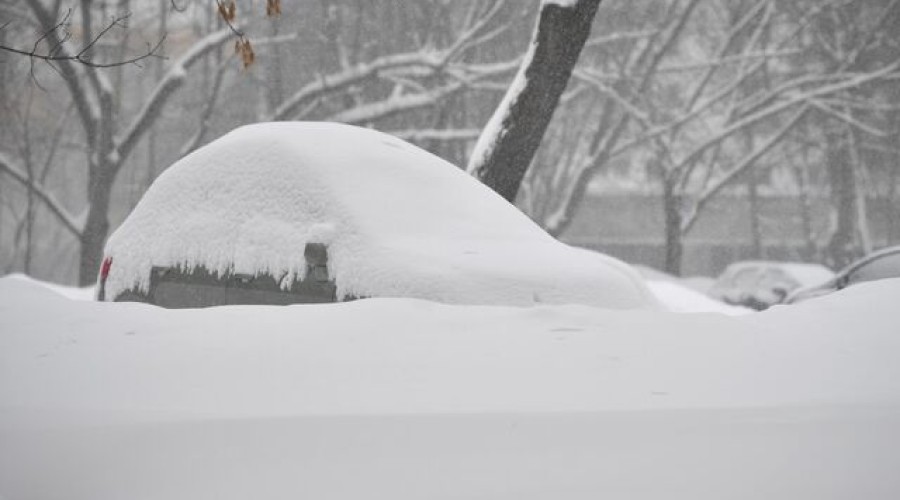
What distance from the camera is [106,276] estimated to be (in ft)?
16.9

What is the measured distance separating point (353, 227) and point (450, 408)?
7.71ft

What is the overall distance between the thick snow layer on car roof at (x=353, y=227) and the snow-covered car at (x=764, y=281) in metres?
10.4

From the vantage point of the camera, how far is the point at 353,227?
4.04 meters

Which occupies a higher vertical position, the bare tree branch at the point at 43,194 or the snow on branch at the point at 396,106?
the snow on branch at the point at 396,106

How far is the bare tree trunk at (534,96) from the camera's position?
666cm

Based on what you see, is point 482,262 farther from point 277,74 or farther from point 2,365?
point 277,74

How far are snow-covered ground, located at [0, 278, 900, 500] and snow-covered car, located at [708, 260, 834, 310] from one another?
1234 cm

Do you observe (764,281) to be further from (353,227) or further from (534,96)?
(353,227)

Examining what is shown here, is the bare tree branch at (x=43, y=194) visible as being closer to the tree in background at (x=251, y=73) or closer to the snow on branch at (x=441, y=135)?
the tree in background at (x=251, y=73)

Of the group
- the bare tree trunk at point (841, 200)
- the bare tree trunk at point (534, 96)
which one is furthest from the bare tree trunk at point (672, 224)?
the bare tree trunk at point (534, 96)

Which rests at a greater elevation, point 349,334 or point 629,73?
point 629,73

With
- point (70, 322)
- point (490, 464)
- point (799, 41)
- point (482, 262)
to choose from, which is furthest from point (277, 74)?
point (490, 464)

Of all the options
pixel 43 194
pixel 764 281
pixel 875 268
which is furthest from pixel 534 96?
pixel 43 194

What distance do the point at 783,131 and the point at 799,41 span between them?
9.82 feet
